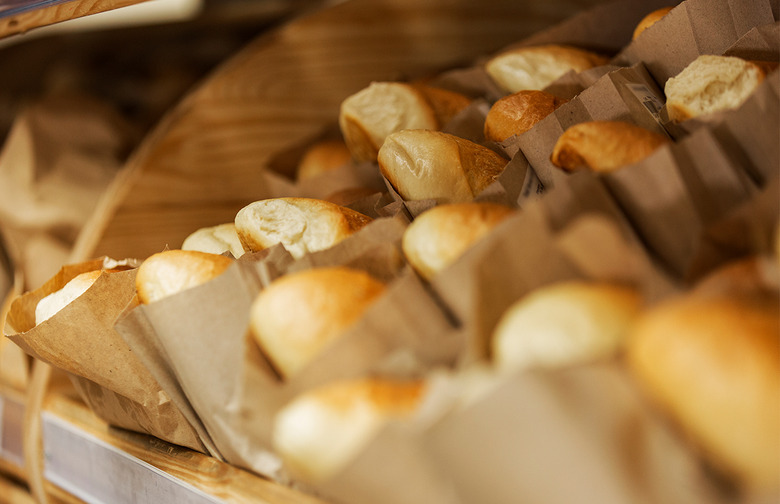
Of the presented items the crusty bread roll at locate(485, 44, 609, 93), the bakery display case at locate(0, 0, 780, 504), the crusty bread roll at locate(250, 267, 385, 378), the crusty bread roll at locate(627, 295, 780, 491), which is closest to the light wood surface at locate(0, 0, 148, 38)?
the bakery display case at locate(0, 0, 780, 504)

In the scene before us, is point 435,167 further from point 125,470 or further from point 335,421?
point 125,470

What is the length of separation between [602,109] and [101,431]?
3.20 feet

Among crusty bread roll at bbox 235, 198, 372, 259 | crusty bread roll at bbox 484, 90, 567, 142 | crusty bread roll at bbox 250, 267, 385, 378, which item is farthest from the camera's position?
crusty bread roll at bbox 484, 90, 567, 142

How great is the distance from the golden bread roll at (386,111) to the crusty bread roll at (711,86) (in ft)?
1.48

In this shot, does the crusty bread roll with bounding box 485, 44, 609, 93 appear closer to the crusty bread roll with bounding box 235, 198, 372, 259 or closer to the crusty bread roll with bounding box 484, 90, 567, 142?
the crusty bread roll with bounding box 484, 90, 567, 142

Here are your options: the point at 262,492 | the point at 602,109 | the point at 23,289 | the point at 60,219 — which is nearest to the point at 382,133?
the point at 602,109

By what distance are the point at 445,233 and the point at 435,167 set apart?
0.26 m

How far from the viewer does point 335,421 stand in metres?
0.57

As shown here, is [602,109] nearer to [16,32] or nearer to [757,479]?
[757,479]

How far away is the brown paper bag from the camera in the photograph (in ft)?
3.13

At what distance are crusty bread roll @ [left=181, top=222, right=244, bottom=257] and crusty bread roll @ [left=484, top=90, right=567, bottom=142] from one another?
0.46 metres

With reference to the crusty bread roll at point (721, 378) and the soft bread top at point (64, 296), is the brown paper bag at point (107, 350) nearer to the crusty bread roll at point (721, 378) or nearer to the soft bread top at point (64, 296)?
the soft bread top at point (64, 296)

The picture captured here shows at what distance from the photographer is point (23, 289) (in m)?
1.60

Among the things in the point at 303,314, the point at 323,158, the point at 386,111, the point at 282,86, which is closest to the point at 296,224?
the point at 303,314
